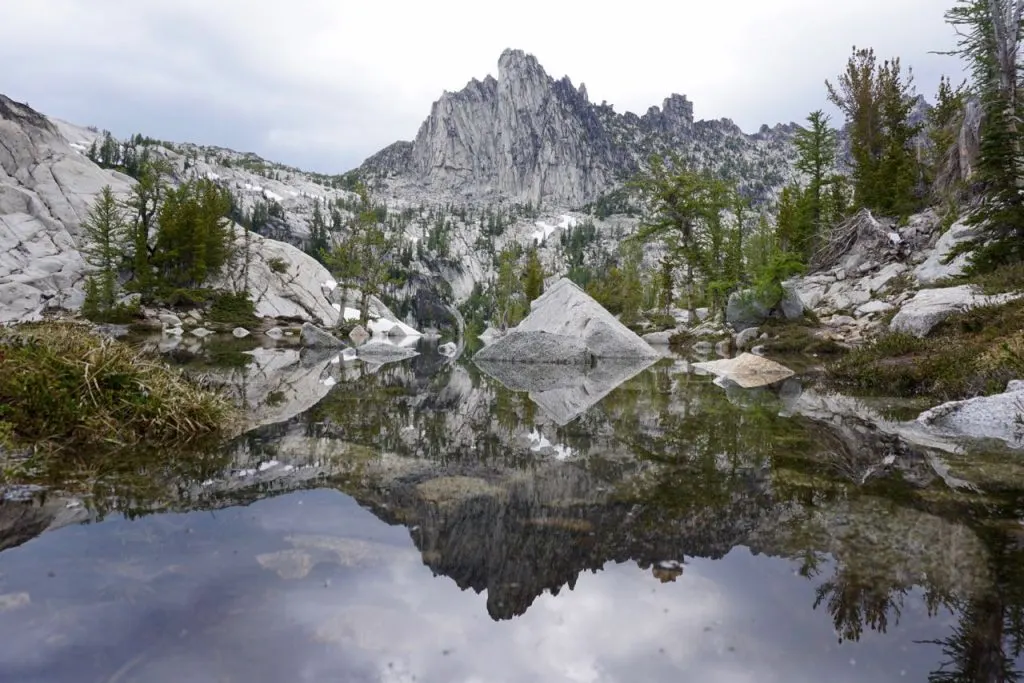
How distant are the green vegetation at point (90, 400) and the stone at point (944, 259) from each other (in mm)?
21709

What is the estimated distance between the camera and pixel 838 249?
29.8 m

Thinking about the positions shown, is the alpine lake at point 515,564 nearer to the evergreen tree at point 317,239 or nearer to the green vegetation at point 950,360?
the green vegetation at point 950,360

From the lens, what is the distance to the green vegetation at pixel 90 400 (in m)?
5.43

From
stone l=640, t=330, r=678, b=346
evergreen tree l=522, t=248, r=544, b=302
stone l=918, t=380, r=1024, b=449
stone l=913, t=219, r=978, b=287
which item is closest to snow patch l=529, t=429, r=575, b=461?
stone l=918, t=380, r=1024, b=449

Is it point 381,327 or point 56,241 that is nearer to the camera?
point 56,241

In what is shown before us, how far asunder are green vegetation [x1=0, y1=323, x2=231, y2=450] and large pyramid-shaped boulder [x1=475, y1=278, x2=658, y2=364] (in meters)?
15.5

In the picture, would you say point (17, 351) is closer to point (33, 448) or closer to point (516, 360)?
point (33, 448)

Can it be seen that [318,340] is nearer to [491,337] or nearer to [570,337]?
[570,337]

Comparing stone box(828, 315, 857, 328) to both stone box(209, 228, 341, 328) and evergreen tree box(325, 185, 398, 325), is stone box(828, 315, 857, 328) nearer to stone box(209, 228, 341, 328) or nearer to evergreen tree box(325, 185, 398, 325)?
evergreen tree box(325, 185, 398, 325)

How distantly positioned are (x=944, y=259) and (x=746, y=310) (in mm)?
8165

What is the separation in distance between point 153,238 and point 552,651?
57.2 meters

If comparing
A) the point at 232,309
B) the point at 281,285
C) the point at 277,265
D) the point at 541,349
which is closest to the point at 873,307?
the point at 541,349

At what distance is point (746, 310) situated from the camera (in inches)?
1029

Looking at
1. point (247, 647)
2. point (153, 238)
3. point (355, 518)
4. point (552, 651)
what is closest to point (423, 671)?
point (552, 651)
